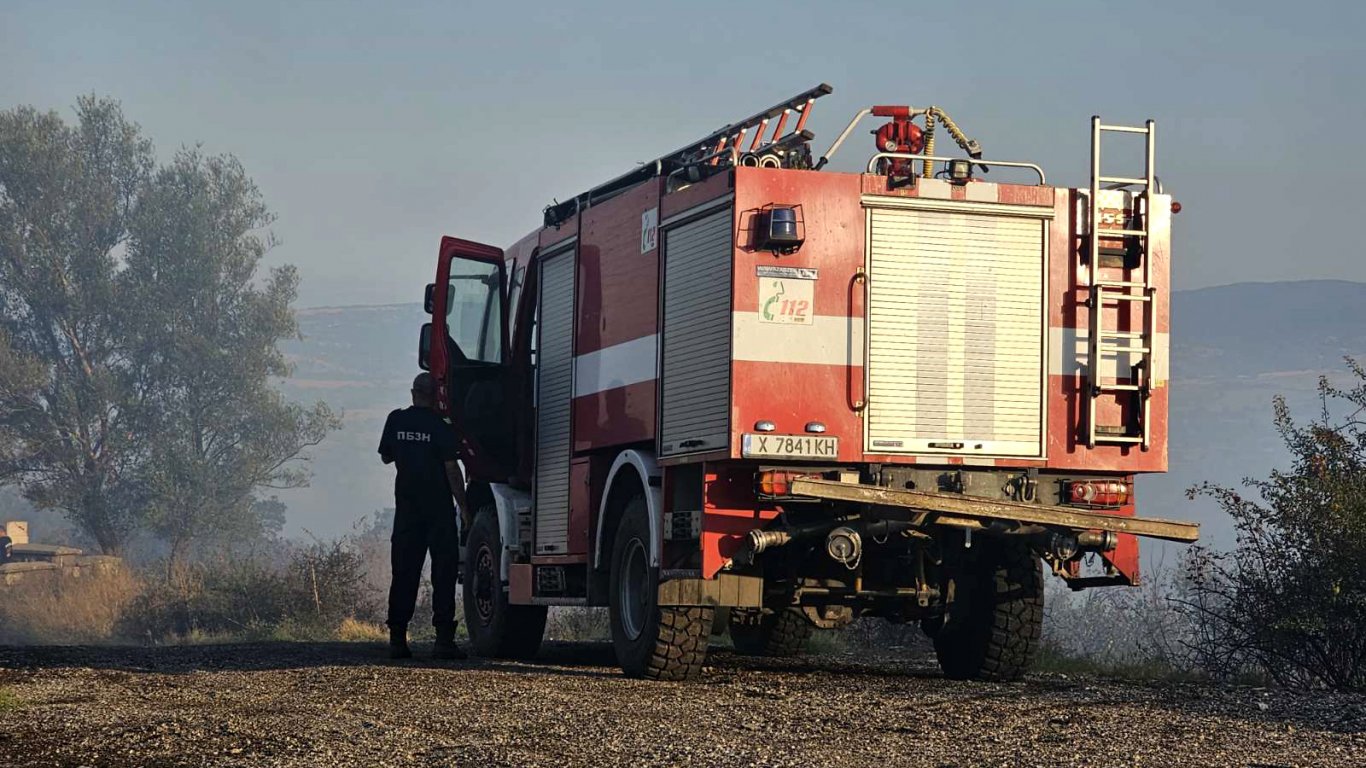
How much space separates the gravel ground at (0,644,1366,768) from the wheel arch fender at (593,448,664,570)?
854 mm

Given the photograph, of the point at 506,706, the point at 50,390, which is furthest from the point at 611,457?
the point at 50,390

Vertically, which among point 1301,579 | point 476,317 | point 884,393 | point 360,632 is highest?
point 476,317

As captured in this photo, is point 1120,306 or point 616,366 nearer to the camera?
point 1120,306

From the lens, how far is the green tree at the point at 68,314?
46.8 meters

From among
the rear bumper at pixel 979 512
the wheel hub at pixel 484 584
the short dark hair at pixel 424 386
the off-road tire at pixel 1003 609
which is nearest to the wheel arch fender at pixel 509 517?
the wheel hub at pixel 484 584

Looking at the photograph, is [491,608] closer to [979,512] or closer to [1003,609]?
[1003,609]

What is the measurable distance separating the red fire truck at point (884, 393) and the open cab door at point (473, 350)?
2.55 m

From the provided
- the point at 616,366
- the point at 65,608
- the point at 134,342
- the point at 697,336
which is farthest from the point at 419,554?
the point at 134,342

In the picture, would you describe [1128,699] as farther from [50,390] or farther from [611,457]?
[50,390]

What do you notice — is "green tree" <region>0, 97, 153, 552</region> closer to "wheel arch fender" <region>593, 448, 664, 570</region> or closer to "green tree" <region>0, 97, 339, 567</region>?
"green tree" <region>0, 97, 339, 567</region>

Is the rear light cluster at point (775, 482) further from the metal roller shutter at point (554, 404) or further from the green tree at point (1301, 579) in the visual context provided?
the green tree at point (1301, 579)

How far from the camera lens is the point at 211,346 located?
50.9m

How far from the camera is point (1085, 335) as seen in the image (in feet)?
35.1

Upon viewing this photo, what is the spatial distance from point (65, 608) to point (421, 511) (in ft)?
67.4
